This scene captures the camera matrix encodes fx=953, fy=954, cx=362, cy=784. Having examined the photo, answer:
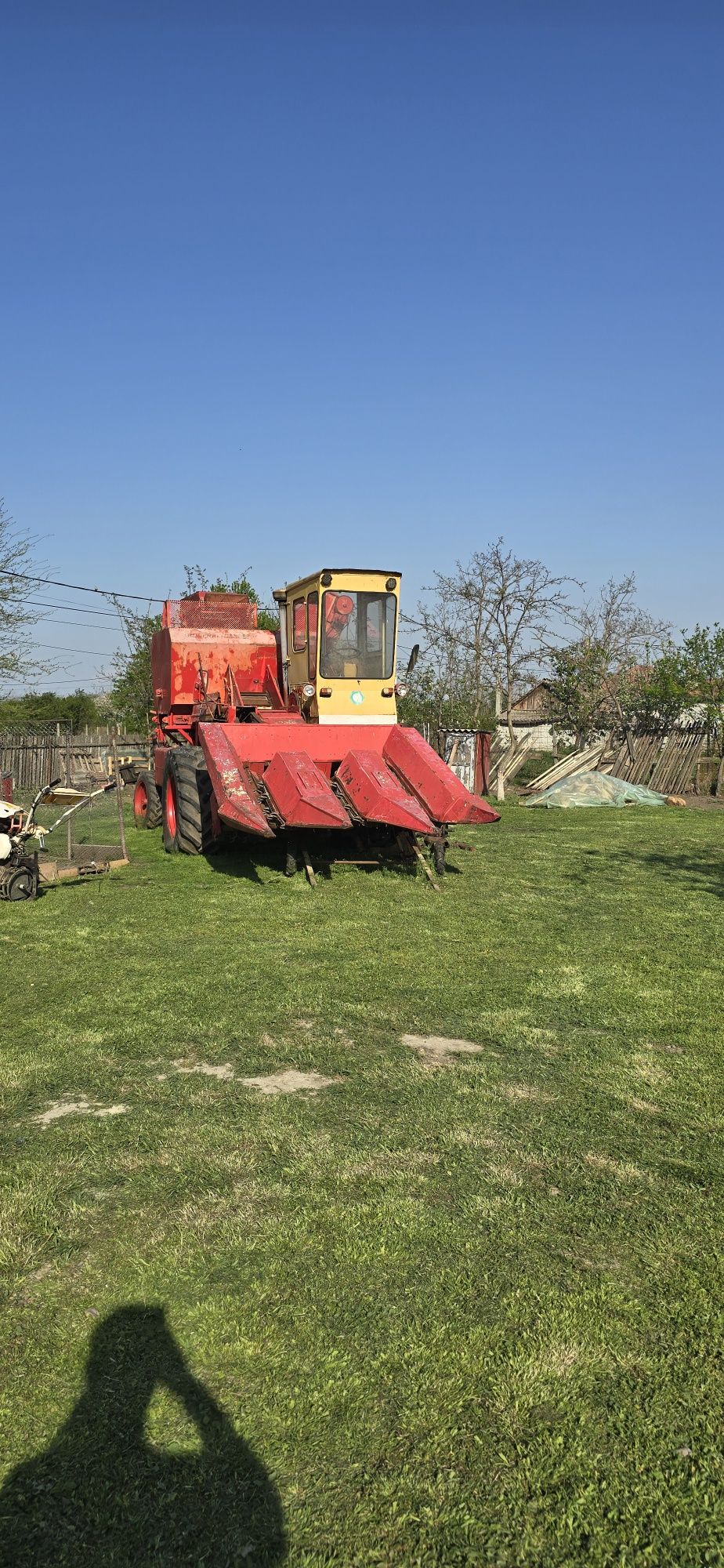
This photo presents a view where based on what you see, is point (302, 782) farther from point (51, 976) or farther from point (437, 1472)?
point (437, 1472)

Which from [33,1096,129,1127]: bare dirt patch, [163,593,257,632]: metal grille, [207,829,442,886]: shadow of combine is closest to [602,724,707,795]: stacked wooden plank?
[163,593,257,632]: metal grille

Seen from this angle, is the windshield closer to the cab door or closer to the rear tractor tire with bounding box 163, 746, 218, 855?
the cab door

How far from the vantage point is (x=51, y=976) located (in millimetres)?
5785

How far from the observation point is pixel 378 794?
323 inches

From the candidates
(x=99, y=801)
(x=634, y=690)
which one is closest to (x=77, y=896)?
(x=99, y=801)

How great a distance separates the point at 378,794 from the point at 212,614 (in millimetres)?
5214

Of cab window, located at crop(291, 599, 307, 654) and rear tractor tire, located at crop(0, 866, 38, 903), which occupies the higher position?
cab window, located at crop(291, 599, 307, 654)

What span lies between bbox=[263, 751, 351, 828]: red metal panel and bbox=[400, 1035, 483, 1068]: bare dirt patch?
3.20 metres

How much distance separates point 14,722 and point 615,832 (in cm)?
1392

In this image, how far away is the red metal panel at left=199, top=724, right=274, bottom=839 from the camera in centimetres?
783

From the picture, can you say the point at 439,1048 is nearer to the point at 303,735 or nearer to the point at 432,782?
the point at 432,782

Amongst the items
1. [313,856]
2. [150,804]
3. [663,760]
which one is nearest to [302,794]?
[313,856]

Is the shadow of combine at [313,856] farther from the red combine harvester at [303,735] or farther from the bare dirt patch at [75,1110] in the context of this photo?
the bare dirt patch at [75,1110]

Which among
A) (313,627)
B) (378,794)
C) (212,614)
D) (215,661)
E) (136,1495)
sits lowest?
(136,1495)
